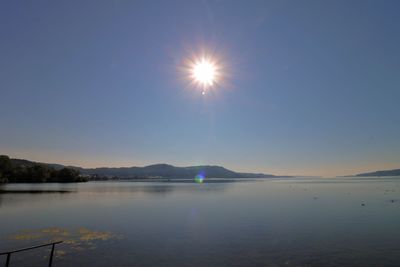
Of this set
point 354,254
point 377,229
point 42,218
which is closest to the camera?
point 354,254

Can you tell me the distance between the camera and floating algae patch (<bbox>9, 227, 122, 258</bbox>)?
1219 inches

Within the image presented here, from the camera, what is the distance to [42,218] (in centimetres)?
5047

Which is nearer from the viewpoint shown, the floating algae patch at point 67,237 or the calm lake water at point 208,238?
the calm lake water at point 208,238

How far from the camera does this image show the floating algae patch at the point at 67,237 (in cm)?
3095

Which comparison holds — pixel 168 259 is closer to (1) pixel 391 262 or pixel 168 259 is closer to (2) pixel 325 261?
(2) pixel 325 261

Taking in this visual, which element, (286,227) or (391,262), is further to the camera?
(286,227)

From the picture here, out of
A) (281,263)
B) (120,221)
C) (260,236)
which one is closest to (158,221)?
(120,221)

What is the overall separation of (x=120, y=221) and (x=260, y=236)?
22.7m

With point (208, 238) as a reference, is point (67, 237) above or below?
above

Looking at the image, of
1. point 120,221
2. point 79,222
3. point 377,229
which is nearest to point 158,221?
point 120,221

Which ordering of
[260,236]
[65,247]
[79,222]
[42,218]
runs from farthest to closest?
1. [42,218]
2. [79,222]
3. [260,236]
4. [65,247]

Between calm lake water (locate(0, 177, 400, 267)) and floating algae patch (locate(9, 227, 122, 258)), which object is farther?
floating algae patch (locate(9, 227, 122, 258))

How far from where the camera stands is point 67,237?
35.6 metres

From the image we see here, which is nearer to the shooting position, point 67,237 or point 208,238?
point 67,237
